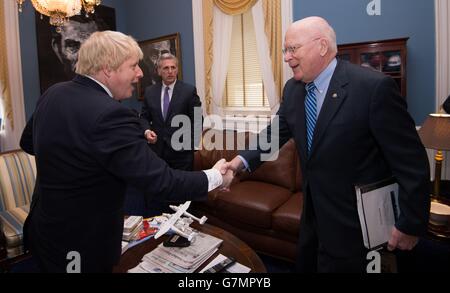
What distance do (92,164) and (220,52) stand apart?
364 cm

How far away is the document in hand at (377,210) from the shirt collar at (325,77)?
50 cm

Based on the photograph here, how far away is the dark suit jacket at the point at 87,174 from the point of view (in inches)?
50.3

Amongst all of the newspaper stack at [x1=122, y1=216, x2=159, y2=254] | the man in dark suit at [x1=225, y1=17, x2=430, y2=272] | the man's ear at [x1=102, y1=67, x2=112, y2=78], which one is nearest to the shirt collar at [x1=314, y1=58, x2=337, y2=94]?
the man in dark suit at [x1=225, y1=17, x2=430, y2=272]

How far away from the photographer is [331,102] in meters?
1.47

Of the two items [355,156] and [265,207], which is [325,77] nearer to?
[355,156]

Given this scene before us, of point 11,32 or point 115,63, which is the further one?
point 11,32

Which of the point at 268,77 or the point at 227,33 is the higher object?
the point at 227,33

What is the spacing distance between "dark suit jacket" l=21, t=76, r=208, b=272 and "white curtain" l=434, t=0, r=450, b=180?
2.83 meters

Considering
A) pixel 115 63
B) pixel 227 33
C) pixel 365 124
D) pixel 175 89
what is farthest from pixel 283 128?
pixel 227 33

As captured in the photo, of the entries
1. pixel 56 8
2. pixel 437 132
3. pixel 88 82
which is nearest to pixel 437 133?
pixel 437 132

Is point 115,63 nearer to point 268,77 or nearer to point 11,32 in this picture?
point 268,77

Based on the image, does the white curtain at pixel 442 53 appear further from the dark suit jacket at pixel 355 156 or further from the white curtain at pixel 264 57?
the dark suit jacket at pixel 355 156
